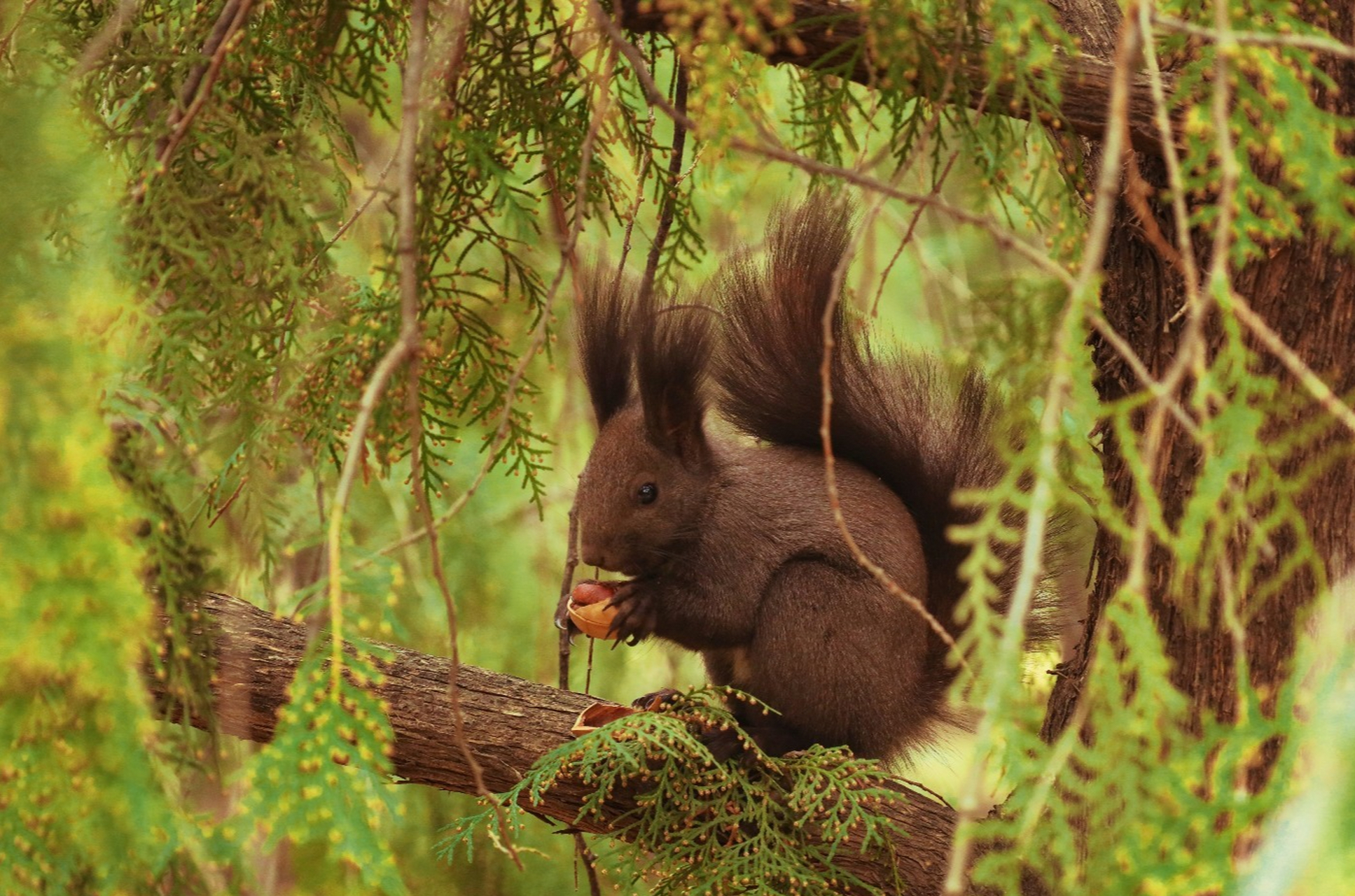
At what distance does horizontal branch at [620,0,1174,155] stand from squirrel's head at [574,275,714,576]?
0.61 meters

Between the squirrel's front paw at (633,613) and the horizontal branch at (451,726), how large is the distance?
247 mm

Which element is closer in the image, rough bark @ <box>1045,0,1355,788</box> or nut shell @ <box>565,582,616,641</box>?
rough bark @ <box>1045,0,1355,788</box>

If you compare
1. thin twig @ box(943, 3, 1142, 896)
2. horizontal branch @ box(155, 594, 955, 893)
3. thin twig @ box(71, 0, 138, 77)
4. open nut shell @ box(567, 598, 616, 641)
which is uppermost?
thin twig @ box(71, 0, 138, 77)

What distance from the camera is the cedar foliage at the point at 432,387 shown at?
84 centimetres

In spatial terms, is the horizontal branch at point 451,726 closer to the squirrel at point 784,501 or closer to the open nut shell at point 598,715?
the open nut shell at point 598,715

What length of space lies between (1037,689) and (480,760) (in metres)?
1.01

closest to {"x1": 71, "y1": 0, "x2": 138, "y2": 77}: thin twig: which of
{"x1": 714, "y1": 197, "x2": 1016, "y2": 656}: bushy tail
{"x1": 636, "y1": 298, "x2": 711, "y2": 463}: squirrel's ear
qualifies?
{"x1": 636, "y1": 298, "x2": 711, "y2": 463}: squirrel's ear

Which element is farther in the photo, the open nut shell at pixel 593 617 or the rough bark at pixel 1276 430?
the open nut shell at pixel 593 617

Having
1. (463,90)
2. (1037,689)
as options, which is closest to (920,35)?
(463,90)

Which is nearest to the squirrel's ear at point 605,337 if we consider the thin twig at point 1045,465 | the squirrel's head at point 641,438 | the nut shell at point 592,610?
the squirrel's head at point 641,438

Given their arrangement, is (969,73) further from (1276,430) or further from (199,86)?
(199,86)

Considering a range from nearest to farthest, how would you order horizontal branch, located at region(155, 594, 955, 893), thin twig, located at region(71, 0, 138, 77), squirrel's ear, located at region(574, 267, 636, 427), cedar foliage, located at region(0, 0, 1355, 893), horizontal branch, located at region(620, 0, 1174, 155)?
1. cedar foliage, located at region(0, 0, 1355, 893)
2. thin twig, located at region(71, 0, 138, 77)
3. horizontal branch, located at region(620, 0, 1174, 155)
4. horizontal branch, located at region(155, 594, 955, 893)
5. squirrel's ear, located at region(574, 267, 636, 427)

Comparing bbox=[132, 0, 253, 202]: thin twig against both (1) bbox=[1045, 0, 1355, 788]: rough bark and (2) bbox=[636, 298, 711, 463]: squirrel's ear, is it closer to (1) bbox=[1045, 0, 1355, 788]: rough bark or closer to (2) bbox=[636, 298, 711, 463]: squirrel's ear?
(2) bbox=[636, 298, 711, 463]: squirrel's ear

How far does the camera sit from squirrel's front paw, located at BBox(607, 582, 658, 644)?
6.99 feet
